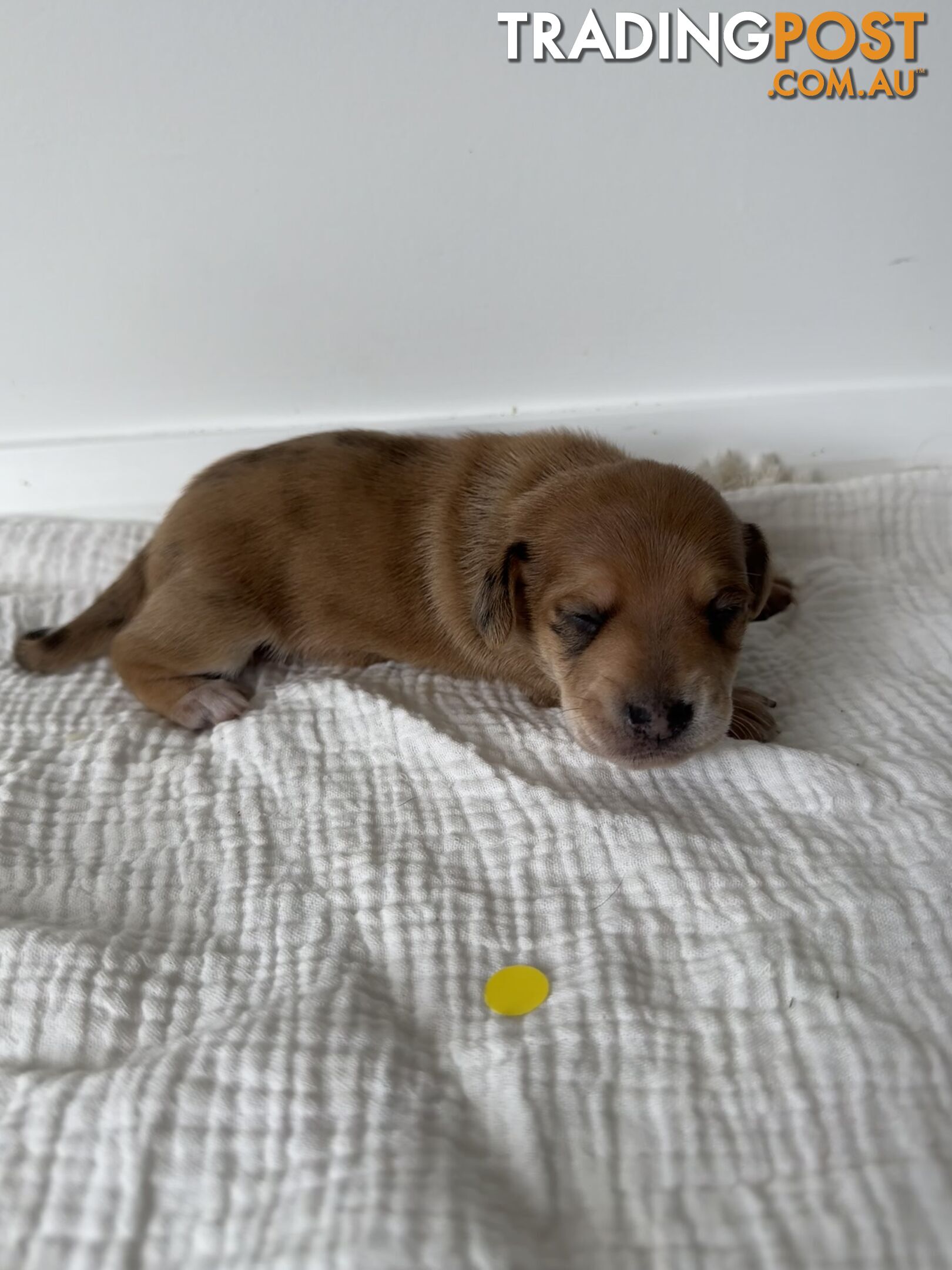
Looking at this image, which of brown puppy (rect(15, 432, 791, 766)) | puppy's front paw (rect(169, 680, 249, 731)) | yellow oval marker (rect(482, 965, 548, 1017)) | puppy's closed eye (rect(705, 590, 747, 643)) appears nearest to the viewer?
yellow oval marker (rect(482, 965, 548, 1017))

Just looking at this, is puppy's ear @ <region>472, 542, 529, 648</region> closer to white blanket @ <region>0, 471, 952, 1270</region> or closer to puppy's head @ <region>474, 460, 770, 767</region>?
puppy's head @ <region>474, 460, 770, 767</region>

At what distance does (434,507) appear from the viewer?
7.21ft

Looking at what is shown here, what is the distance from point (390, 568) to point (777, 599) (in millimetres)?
1041

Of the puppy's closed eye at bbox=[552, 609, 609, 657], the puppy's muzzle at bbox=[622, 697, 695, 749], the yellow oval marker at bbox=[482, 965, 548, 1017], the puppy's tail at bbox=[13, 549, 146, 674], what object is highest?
the puppy's closed eye at bbox=[552, 609, 609, 657]

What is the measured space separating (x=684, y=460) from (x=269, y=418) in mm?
1412

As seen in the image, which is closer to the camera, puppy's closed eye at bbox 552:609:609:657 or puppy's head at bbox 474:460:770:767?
puppy's head at bbox 474:460:770:767

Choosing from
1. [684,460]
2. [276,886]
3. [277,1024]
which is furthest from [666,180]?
[277,1024]

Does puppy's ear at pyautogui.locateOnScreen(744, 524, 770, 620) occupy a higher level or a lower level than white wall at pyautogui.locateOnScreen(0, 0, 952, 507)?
lower

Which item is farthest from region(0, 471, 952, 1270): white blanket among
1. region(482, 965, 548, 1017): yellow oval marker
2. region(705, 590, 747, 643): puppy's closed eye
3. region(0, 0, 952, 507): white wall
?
region(0, 0, 952, 507): white wall

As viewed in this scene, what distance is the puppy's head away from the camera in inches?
64.7

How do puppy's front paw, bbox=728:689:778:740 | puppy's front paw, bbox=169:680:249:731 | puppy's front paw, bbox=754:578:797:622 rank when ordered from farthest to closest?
puppy's front paw, bbox=754:578:797:622 → puppy's front paw, bbox=169:680:249:731 → puppy's front paw, bbox=728:689:778:740

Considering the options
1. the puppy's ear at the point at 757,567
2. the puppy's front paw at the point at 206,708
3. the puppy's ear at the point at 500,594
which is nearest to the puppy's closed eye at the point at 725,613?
the puppy's ear at the point at 757,567

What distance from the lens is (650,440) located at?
114 inches

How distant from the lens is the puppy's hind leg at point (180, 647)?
86.2 inches
